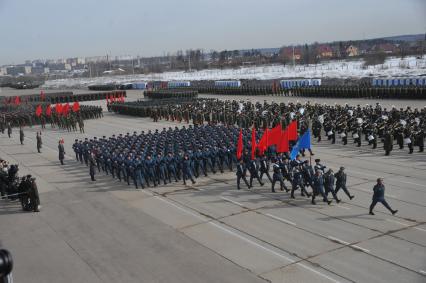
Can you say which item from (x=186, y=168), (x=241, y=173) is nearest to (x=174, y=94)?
(x=186, y=168)

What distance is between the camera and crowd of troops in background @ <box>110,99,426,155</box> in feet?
64.3

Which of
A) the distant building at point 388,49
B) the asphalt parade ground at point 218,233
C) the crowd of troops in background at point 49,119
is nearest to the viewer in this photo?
the asphalt parade ground at point 218,233

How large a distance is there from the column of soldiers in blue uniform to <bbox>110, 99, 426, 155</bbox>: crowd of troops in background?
5085 millimetres

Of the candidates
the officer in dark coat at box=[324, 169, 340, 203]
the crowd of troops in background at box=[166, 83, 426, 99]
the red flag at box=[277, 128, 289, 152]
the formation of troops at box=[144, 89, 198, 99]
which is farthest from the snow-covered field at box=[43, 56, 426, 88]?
the officer in dark coat at box=[324, 169, 340, 203]

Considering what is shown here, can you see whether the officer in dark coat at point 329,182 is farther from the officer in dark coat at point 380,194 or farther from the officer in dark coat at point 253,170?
the officer in dark coat at point 253,170

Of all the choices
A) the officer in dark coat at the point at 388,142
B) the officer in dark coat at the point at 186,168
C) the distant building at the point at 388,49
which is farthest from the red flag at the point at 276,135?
the distant building at the point at 388,49

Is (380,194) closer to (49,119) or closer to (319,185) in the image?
(319,185)

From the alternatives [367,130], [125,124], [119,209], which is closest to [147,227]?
[119,209]

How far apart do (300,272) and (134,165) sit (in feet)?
27.8

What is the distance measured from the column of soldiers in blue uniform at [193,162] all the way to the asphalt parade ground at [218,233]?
1.44ft

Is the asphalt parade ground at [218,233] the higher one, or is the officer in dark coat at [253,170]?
the officer in dark coat at [253,170]

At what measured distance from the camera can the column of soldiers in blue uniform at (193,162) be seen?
13.3 metres

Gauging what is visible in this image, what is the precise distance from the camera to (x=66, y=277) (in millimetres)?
9148

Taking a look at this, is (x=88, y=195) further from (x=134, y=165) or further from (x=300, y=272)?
(x=300, y=272)
